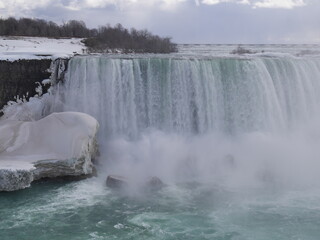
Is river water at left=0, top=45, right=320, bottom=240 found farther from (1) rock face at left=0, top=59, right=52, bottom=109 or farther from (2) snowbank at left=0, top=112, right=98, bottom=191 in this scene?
(1) rock face at left=0, top=59, right=52, bottom=109

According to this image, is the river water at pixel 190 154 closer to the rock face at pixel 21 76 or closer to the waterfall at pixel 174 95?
the waterfall at pixel 174 95

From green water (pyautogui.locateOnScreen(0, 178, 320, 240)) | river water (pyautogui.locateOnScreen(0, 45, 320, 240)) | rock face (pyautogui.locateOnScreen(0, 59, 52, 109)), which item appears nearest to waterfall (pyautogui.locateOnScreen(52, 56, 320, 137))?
river water (pyautogui.locateOnScreen(0, 45, 320, 240))

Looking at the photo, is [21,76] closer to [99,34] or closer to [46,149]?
[46,149]

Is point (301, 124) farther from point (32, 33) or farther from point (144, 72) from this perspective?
point (32, 33)

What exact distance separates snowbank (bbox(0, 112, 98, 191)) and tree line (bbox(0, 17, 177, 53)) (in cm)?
1204

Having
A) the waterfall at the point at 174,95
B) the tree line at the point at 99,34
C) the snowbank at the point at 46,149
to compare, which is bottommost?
the snowbank at the point at 46,149

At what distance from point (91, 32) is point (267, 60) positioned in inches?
931

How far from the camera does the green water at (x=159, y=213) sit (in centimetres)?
998

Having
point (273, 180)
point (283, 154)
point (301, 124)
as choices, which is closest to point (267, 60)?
point (301, 124)

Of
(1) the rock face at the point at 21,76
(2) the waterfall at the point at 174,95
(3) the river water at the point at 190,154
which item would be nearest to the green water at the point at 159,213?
(3) the river water at the point at 190,154

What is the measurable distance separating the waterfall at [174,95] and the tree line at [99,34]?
9.34 metres

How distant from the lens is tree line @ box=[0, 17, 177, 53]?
29.5m

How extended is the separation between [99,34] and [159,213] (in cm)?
2546

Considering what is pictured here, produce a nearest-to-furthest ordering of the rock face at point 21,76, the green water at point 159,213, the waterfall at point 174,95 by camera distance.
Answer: the green water at point 159,213
the waterfall at point 174,95
the rock face at point 21,76
